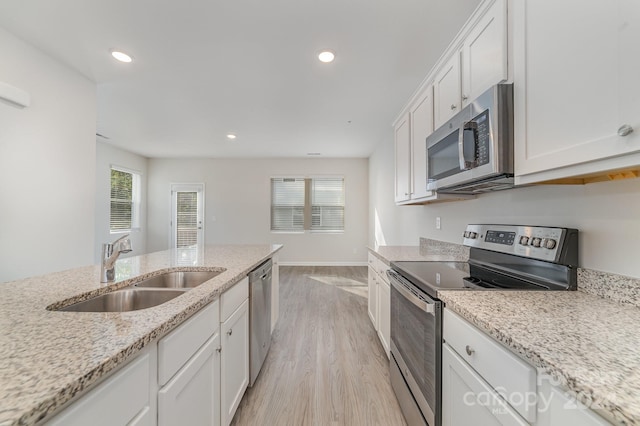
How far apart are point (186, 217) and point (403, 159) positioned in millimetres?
5738

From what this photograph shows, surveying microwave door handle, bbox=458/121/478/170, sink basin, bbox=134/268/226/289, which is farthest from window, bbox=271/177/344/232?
microwave door handle, bbox=458/121/478/170

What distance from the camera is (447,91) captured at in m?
1.77

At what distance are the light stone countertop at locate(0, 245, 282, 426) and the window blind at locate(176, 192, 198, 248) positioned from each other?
17.7 feet

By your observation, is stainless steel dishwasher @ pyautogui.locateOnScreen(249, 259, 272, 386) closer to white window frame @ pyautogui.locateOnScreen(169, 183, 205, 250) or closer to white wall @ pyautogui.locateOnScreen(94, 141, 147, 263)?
white wall @ pyautogui.locateOnScreen(94, 141, 147, 263)

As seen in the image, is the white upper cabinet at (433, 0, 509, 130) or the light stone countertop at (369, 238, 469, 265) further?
the light stone countertop at (369, 238, 469, 265)

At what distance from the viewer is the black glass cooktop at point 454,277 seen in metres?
1.26

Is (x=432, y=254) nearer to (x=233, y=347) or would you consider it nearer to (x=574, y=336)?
(x=574, y=336)

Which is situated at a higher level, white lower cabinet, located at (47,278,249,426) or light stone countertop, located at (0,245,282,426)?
light stone countertop, located at (0,245,282,426)

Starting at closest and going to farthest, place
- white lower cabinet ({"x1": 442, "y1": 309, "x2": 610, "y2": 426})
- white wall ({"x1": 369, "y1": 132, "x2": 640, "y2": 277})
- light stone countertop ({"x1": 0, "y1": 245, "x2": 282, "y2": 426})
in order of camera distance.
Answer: light stone countertop ({"x1": 0, "y1": 245, "x2": 282, "y2": 426})
white lower cabinet ({"x1": 442, "y1": 309, "x2": 610, "y2": 426})
white wall ({"x1": 369, "y1": 132, "x2": 640, "y2": 277})

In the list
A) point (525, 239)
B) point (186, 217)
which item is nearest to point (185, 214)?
Answer: point (186, 217)

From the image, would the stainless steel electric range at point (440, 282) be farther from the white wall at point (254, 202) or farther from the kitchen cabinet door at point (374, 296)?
the white wall at point (254, 202)

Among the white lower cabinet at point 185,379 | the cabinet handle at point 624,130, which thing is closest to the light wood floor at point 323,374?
the white lower cabinet at point 185,379

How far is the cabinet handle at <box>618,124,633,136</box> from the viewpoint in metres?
0.72

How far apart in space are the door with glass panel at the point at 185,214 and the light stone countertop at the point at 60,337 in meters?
5.36
